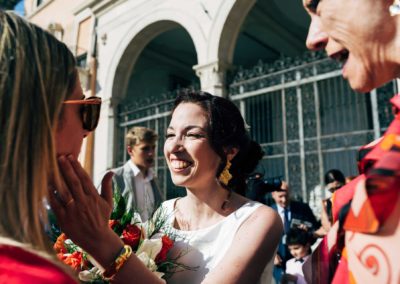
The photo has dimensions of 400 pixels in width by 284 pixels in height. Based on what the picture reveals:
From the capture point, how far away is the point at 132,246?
1.41m

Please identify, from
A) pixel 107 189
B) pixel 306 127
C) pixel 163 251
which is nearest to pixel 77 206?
pixel 107 189

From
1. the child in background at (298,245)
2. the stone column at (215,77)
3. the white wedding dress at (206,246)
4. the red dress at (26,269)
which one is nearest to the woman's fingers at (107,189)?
the red dress at (26,269)

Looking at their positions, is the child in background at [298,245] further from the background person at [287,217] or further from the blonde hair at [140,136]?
the blonde hair at [140,136]

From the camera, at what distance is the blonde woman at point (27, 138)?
745 millimetres

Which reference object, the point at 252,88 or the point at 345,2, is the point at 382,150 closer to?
the point at 345,2

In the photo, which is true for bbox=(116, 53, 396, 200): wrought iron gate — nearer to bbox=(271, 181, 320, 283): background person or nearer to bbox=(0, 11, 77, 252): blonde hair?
bbox=(271, 181, 320, 283): background person

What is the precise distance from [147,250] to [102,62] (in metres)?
10.2

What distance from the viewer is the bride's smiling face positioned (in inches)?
74.0

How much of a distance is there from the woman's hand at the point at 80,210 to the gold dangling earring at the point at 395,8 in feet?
2.86

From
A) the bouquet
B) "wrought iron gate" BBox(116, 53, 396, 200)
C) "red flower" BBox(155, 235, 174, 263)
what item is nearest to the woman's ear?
the bouquet

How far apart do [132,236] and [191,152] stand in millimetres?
596

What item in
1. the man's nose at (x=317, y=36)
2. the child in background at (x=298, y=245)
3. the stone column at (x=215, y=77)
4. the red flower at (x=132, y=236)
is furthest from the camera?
the stone column at (x=215, y=77)

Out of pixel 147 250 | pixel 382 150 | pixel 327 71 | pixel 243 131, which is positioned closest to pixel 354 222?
pixel 382 150

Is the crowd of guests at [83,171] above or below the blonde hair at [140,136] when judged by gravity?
below
